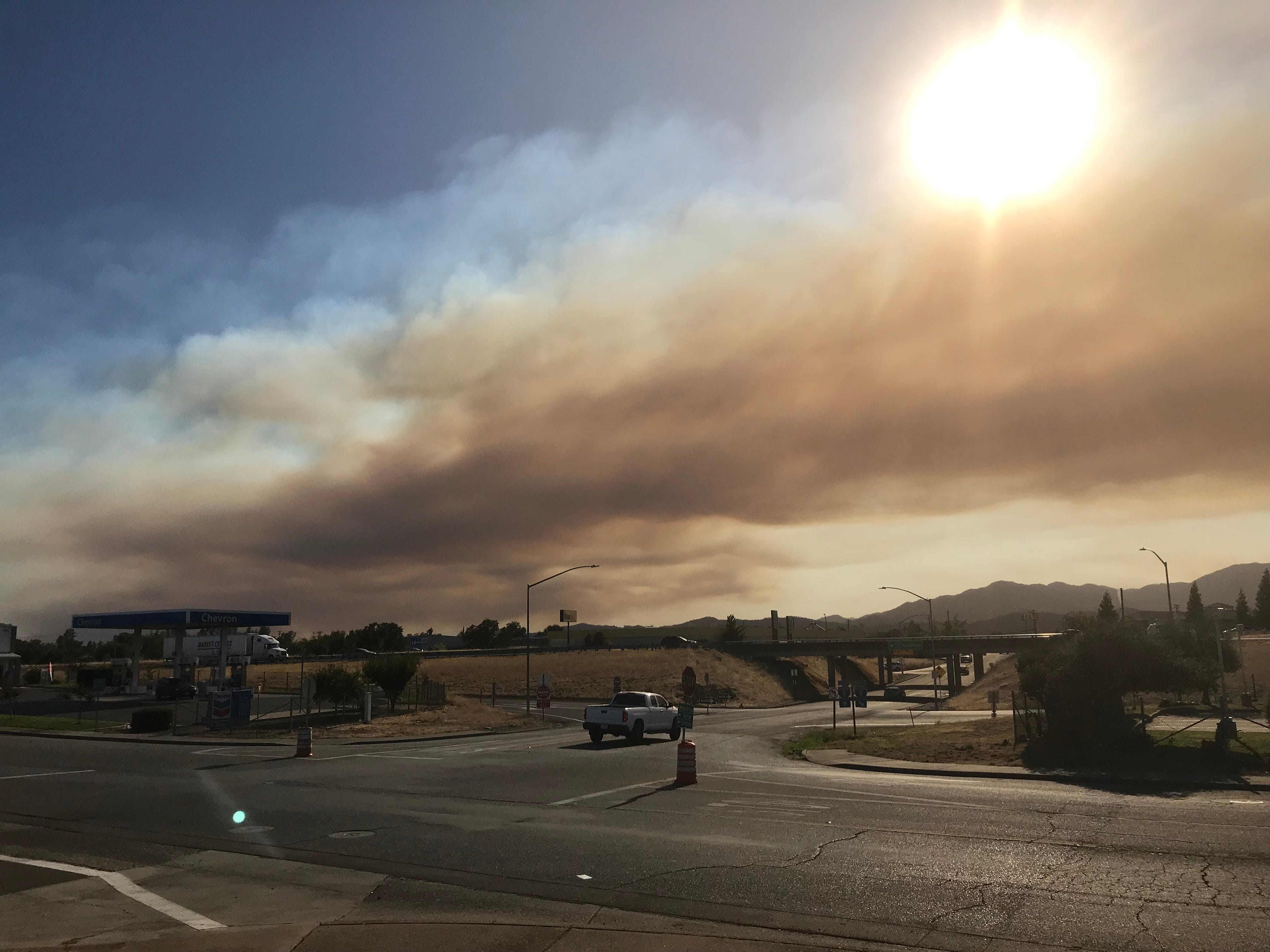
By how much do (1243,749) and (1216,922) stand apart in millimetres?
19131

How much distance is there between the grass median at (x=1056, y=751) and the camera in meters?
23.6

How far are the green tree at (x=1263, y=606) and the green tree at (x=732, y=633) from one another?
86.2 metres

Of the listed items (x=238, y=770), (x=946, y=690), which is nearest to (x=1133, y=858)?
(x=238, y=770)

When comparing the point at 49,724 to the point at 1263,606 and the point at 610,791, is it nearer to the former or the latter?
the point at 610,791

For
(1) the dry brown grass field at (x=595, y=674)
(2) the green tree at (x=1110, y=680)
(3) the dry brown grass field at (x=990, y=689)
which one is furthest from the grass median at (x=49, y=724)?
(3) the dry brown grass field at (x=990, y=689)

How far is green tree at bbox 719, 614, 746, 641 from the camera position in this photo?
150750mm

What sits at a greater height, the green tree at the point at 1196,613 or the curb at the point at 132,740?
the green tree at the point at 1196,613

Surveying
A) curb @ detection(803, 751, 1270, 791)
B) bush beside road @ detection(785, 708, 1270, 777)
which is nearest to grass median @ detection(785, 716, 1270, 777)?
bush beside road @ detection(785, 708, 1270, 777)

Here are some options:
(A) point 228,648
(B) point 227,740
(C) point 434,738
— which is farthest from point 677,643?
(B) point 227,740

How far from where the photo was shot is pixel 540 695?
1857 inches

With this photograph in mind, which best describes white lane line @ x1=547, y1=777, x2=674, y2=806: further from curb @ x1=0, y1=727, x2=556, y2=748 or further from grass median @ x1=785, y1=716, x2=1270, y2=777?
curb @ x1=0, y1=727, x2=556, y2=748

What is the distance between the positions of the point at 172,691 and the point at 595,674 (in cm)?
4118

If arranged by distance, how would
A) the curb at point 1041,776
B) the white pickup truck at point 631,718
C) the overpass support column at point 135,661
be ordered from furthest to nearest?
the overpass support column at point 135,661
the white pickup truck at point 631,718
the curb at point 1041,776

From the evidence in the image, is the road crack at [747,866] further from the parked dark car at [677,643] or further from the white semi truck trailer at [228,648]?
the parked dark car at [677,643]
